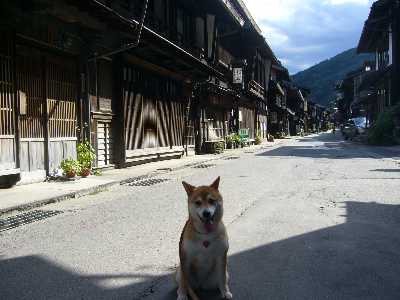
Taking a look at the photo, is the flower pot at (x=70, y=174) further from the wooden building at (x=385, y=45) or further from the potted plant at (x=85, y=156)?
the wooden building at (x=385, y=45)

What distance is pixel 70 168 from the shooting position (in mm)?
13148

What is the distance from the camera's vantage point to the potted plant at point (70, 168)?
13.1m

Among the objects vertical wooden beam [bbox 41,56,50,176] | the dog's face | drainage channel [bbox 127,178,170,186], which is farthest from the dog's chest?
vertical wooden beam [bbox 41,56,50,176]

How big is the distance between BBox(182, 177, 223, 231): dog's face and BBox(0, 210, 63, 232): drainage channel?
451cm

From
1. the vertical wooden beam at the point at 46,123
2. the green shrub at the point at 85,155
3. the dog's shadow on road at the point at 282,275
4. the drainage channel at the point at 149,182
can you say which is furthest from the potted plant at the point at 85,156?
the dog's shadow on road at the point at 282,275

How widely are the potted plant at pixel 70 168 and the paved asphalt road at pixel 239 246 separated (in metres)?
2.64

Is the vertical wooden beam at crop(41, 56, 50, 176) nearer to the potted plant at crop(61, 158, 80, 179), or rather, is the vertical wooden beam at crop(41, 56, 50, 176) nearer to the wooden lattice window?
the potted plant at crop(61, 158, 80, 179)

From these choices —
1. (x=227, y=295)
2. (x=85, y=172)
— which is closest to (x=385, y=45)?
(x=85, y=172)

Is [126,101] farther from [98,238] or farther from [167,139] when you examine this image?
[98,238]

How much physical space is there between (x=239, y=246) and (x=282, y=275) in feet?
4.08

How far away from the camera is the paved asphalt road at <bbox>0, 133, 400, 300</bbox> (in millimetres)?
4344

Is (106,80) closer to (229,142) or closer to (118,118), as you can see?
(118,118)

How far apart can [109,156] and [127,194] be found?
677 centimetres

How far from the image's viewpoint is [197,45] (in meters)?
27.3
